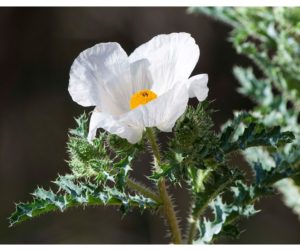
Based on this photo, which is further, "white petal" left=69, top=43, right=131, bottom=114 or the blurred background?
the blurred background

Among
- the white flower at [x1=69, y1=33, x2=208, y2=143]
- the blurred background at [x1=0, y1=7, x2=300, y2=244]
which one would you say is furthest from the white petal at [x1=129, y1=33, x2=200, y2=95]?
the blurred background at [x1=0, y1=7, x2=300, y2=244]

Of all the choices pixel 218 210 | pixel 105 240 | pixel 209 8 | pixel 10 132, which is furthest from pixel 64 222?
pixel 218 210

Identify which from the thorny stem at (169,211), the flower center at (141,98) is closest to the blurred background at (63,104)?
the thorny stem at (169,211)

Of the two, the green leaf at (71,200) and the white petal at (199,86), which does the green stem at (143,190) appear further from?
the white petal at (199,86)

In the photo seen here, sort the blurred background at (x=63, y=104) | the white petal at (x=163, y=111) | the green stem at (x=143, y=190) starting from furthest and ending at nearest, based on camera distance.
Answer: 1. the blurred background at (x=63, y=104)
2. the green stem at (x=143, y=190)
3. the white petal at (x=163, y=111)

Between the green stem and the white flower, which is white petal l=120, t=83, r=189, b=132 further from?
the green stem

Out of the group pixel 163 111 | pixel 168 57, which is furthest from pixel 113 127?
pixel 168 57

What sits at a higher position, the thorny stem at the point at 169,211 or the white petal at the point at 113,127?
the white petal at the point at 113,127
